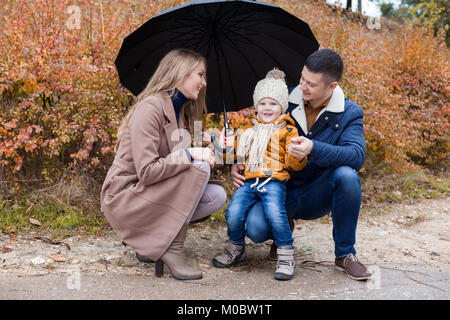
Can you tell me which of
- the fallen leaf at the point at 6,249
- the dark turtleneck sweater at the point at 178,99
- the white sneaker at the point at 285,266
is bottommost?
the fallen leaf at the point at 6,249

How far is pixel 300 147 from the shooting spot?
2809 mm

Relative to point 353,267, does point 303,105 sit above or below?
above

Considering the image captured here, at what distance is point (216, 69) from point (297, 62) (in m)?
0.61

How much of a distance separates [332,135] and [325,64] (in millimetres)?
497

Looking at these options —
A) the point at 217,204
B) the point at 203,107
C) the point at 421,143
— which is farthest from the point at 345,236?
the point at 421,143

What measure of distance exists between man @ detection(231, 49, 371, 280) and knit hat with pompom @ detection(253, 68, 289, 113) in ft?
0.41

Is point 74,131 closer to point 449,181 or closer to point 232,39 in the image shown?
point 232,39

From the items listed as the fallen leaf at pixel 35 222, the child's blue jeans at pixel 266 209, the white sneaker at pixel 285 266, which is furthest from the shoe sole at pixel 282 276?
the fallen leaf at pixel 35 222

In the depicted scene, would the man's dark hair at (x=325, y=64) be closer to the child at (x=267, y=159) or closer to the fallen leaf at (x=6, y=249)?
the child at (x=267, y=159)

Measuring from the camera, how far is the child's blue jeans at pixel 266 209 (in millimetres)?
2938

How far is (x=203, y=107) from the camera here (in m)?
3.30

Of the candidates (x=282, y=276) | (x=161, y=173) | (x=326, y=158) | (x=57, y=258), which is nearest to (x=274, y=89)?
(x=326, y=158)

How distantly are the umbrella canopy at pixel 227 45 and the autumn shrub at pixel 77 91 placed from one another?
38.8 inches

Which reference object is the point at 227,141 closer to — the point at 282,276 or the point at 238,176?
the point at 238,176
